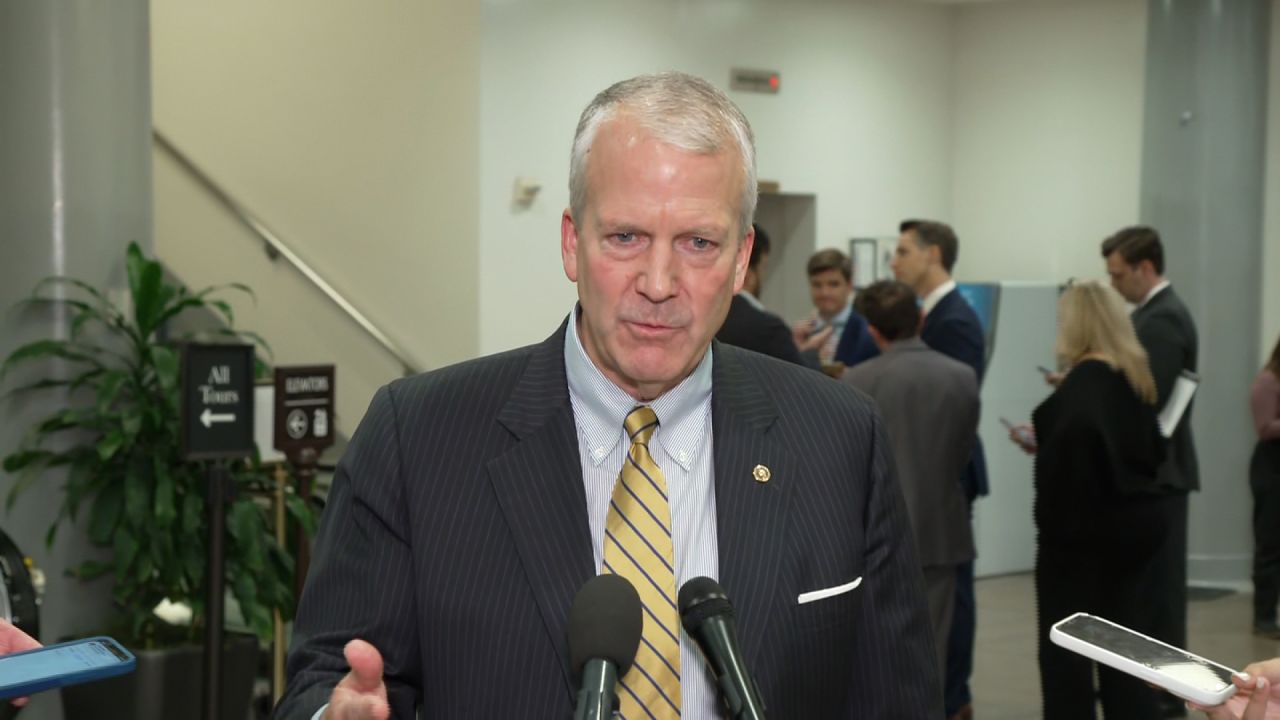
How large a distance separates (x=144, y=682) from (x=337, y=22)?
176 inches

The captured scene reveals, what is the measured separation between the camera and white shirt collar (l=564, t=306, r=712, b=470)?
1695 mm

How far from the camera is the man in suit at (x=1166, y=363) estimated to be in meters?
4.88

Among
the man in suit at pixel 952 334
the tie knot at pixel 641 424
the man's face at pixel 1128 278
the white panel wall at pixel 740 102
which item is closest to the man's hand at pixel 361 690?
the tie knot at pixel 641 424

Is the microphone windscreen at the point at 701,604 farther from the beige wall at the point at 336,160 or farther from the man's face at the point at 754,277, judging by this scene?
the beige wall at the point at 336,160

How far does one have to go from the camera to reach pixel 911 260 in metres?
6.11

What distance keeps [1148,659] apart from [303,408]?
361cm

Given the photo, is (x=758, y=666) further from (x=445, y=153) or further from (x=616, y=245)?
(x=445, y=153)

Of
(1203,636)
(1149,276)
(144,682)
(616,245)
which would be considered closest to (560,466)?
(616,245)

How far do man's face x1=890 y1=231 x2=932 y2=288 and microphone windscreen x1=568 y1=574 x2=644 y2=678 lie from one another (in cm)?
499

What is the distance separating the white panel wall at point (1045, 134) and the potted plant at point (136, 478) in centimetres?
750

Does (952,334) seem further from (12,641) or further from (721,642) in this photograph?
(721,642)

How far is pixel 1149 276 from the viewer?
20.7 ft

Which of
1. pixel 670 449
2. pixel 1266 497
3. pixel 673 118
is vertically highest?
pixel 673 118

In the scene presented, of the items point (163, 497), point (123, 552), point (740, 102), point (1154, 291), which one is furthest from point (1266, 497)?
point (123, 552)
